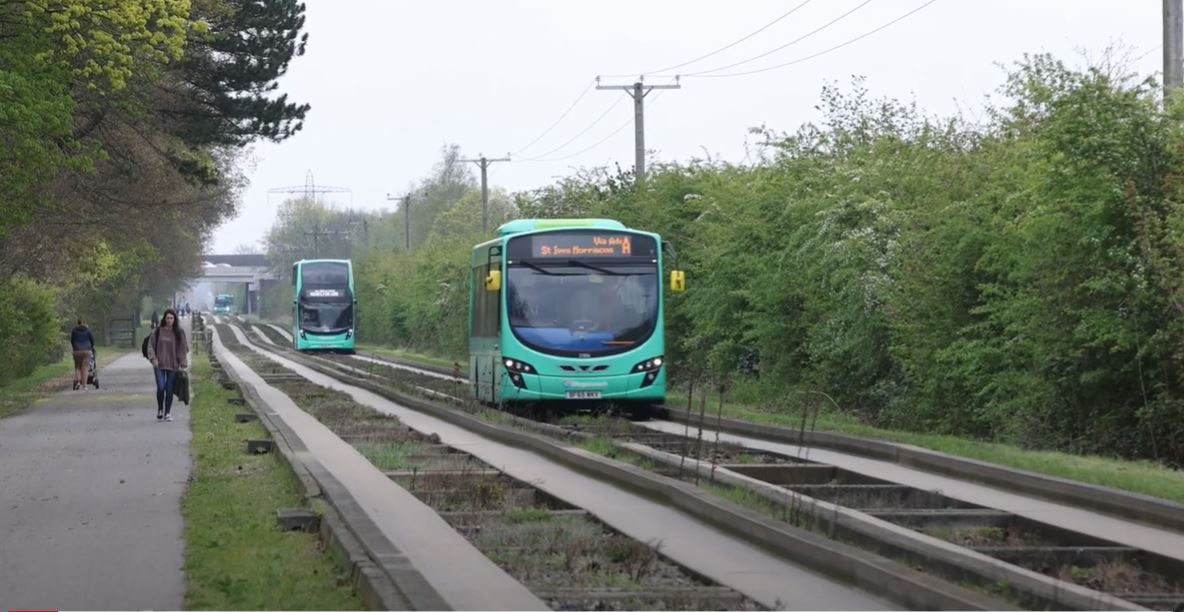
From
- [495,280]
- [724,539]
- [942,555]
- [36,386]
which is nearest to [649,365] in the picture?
[495,280]

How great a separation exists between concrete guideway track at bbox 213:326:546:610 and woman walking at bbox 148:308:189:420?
790 centimetres

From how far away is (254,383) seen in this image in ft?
143

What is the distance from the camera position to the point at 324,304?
7850 centimetres

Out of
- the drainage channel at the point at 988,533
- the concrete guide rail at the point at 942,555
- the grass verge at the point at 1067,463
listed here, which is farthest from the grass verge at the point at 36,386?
the concrete guide rail at the point at 942,555

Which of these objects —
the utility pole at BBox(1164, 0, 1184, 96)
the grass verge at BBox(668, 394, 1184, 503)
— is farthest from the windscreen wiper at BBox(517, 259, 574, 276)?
the utility pole at BBox(1164, 0, 1184, 96)

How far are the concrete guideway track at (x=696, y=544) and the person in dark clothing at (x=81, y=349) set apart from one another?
22.8 meters

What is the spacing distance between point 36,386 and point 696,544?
117ft

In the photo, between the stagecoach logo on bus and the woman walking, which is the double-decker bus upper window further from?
the stagecoach logo on bus

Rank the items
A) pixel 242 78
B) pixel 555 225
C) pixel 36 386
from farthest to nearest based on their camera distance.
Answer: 1. pixel 36 386
2. pixel 242 78
3. pixel 555 225

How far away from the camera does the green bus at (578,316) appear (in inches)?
1077

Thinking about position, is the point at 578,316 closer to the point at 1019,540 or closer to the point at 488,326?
the point at 488,326

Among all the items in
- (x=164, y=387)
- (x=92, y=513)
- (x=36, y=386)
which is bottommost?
(x=36, y=386)

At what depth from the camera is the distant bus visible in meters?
77.0

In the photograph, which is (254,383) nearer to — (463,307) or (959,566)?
(463,307)
